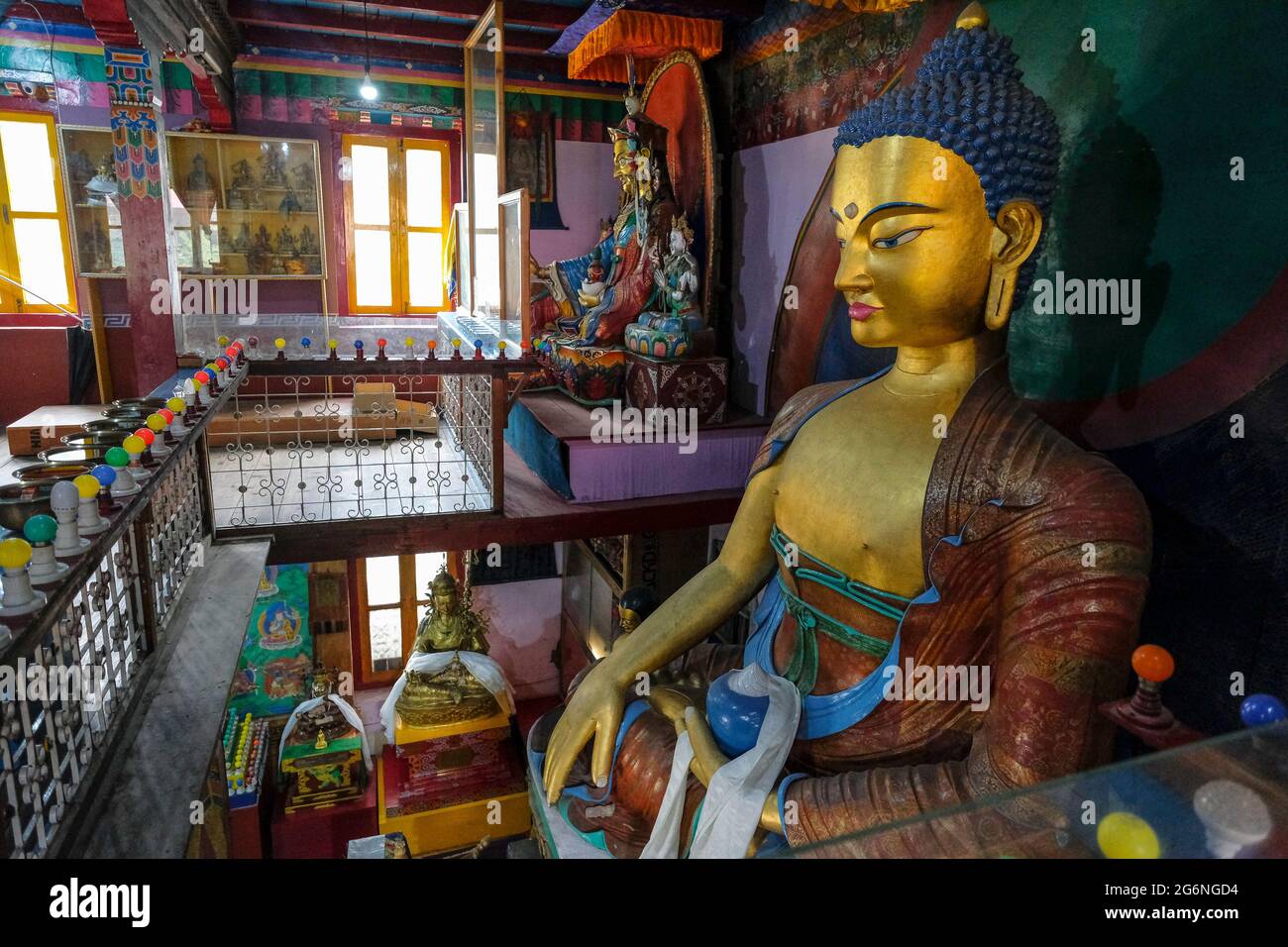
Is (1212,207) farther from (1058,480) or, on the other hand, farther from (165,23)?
(165,23)

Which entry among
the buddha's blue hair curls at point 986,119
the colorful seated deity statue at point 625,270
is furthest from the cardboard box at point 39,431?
the buddha's blue hair curls at point 986,119

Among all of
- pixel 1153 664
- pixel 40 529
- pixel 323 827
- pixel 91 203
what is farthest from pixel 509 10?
pixel 1153 664

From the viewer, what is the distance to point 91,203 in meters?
6.65

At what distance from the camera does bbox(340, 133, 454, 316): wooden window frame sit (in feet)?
24.4

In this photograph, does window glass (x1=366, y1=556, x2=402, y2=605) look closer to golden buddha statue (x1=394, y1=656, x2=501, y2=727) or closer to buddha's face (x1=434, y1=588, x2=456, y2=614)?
buddha's face (x1=434, y1=588, x2=456, y2=614)

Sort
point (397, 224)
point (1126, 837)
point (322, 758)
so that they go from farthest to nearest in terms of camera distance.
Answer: point (397, 224), point (322, 758), point (1126, 837)

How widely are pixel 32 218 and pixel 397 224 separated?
289cm

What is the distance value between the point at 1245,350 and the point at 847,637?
1.17 meters

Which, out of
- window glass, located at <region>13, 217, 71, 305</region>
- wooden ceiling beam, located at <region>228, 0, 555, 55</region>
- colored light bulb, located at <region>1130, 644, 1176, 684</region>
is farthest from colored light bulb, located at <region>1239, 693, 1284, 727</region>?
window glass, located at <region>13, 217, 71, 305</region>

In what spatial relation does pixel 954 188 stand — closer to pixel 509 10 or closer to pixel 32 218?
pixel 509 10

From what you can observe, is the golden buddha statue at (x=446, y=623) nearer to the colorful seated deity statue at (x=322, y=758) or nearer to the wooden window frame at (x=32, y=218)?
the colorful seated deity statue at (x=322, y=758)

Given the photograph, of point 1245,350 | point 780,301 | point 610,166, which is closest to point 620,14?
point 780,301

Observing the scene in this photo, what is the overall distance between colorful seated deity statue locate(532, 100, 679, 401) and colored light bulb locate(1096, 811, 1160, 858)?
4.49m

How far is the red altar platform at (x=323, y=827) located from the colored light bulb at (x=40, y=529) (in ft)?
14.5
